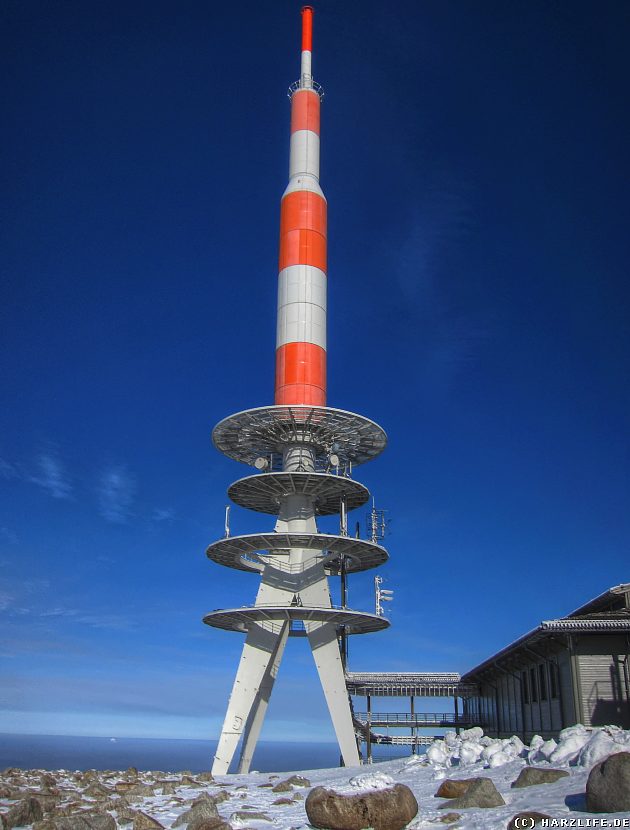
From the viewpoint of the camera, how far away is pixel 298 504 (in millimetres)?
45781

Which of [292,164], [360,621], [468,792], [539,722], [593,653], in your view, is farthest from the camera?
[292,164]

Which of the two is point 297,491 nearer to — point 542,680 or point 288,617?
point 288,617

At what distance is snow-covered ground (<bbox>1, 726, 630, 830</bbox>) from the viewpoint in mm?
13586

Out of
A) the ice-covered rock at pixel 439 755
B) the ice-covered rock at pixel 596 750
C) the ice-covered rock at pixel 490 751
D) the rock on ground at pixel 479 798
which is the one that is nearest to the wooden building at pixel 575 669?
the ice-covered rock at pixel 439 755

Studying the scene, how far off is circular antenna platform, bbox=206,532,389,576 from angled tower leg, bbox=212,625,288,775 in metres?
3.88

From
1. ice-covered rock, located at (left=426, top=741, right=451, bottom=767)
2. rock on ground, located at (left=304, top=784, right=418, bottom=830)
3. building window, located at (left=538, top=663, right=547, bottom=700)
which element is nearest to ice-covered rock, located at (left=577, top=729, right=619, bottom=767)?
rock on ground, located at (left=304, top=784, right=418, bottom=830)

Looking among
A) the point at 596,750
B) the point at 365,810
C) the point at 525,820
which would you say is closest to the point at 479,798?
the point at 365,810

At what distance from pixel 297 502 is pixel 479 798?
31.4 m

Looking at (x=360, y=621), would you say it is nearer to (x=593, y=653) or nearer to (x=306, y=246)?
(x=593, y=653)

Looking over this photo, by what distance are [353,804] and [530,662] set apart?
32.1m

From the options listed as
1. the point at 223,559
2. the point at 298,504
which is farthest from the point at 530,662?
the point at 223,559

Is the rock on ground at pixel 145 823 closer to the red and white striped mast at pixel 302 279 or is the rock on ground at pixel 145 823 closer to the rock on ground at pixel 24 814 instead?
the rock on ground at pixel 24 814

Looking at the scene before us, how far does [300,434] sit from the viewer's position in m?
45.5

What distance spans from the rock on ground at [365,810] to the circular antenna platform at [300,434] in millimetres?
30022
